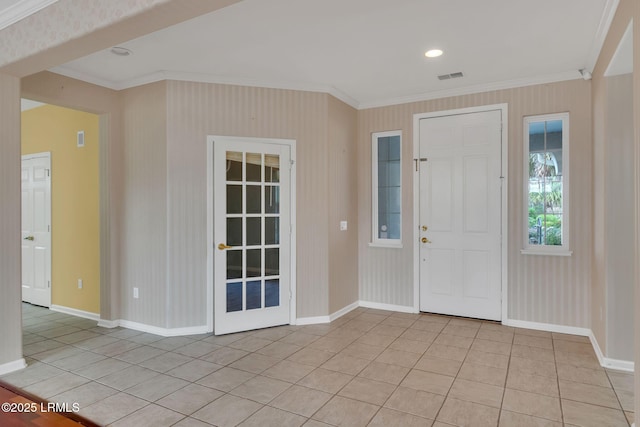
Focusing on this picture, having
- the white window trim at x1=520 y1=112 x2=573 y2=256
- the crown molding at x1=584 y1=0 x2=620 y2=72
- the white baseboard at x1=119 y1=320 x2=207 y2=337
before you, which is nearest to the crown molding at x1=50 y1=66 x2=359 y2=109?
the white window trim at x1=520 y1=112 x2=573 y2=256

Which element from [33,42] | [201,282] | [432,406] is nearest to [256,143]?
[201,282]

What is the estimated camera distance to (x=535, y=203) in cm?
421

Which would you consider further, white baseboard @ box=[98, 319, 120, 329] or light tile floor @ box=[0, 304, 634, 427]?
white baseboard @ box=[98, 319, 120, 329]

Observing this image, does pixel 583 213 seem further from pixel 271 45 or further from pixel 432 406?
pixel 271 45

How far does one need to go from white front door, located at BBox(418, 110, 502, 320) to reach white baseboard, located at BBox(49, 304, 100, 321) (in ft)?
13.3

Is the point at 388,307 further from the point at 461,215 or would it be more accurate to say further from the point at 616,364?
the point at 616,364

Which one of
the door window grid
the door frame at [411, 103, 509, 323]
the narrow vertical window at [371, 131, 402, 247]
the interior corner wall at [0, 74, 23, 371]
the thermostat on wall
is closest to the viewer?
the interior corner wall at [0, 74, 23, 371]

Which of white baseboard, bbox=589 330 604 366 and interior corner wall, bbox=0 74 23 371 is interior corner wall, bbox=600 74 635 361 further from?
interior corner wall, bbox=0 74 23 371

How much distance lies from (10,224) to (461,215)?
453 cm

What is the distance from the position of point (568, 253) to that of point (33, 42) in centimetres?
515

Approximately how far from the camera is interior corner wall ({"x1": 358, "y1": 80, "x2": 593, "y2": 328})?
392 cm

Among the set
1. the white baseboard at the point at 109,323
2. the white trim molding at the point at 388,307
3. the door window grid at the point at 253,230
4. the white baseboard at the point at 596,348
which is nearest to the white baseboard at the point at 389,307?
the white trim molding at the point at 388,307

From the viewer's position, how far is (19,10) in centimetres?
282

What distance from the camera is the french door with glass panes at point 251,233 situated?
4078mm
